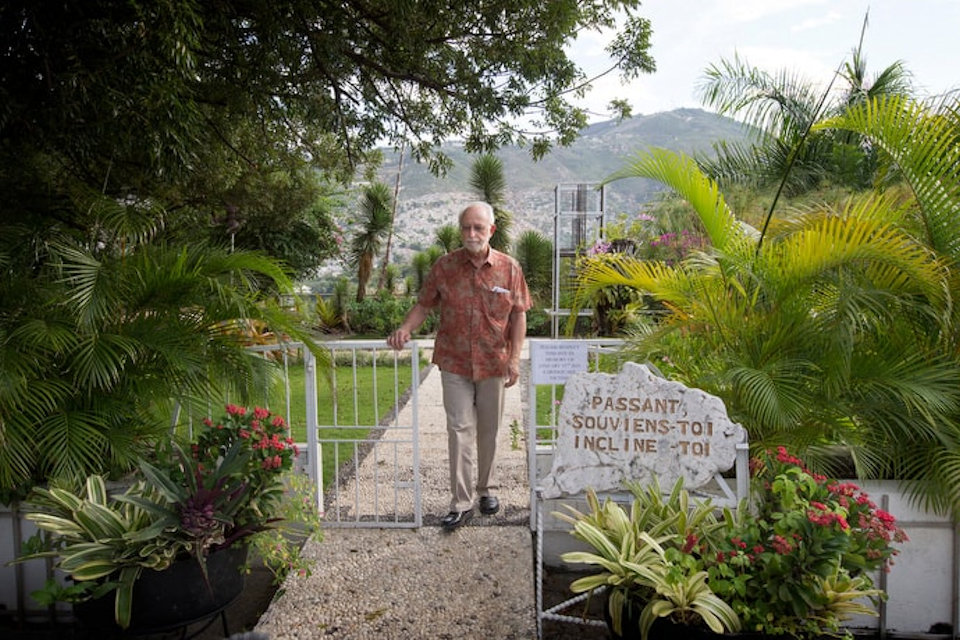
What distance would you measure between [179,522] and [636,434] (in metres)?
1.80

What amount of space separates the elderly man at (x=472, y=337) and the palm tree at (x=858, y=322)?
94cm

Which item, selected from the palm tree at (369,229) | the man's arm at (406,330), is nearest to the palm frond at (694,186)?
the man's arm at (406,330)

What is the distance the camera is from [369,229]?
1764 centimetres

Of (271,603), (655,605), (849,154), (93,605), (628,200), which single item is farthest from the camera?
(628,200)

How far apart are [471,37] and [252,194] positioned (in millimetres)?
6599

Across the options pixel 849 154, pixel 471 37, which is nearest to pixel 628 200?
pixel 849 154

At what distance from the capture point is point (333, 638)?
2695 millimetres

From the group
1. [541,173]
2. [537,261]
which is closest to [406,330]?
[537,261]

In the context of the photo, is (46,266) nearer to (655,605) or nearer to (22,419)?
(22,419)

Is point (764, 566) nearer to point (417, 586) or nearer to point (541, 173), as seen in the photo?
point (417, 586)

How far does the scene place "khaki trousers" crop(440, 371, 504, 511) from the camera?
366cm

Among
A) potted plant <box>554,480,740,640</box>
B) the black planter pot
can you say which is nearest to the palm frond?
potted plant <box>554,480,740,640</box>

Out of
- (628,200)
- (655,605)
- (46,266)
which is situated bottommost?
(655,605)

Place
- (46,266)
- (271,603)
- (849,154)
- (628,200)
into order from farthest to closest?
(628,200), (849,154), (46,266), (271,603)
